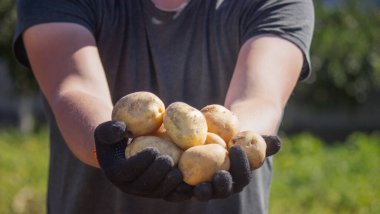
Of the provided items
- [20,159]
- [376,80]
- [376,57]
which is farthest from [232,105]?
[376,80]

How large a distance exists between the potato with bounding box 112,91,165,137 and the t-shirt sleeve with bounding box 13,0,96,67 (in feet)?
2.08

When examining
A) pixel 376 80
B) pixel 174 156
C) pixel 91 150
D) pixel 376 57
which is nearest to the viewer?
pixel 174 156

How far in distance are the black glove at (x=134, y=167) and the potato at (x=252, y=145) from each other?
19 centimetres

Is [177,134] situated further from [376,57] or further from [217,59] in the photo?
[376,57]

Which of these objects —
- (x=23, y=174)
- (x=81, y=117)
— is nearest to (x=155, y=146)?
(x=81, y=117)

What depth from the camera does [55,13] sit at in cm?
291

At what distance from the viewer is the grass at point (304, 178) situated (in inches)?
210

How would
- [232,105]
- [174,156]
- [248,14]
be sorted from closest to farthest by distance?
[174,156] < [232,105] < [248,14]

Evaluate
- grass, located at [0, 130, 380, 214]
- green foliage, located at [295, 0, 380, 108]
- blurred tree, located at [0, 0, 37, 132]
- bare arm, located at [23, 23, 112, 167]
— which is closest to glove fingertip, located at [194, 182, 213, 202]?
bare arm, located at [23, 23, 112, 167]

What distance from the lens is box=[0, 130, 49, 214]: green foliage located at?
18.8 feet

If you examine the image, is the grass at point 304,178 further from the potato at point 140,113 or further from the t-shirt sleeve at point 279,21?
the potato at point 140,113

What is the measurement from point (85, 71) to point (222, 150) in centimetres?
71

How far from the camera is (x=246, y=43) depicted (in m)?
2.88

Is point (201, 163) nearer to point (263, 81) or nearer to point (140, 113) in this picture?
point (140, 113)
